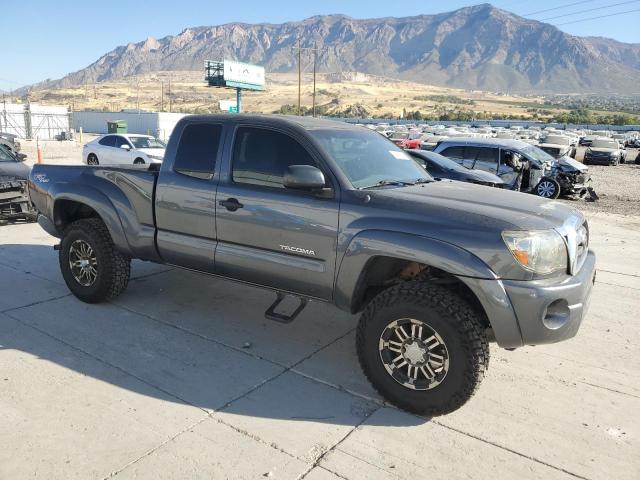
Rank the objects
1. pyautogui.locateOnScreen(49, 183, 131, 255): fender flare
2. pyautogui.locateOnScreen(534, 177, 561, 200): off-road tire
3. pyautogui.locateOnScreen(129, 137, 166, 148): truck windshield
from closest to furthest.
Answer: pyautogui.locateOnScreen(49, 183, 131, 255): fender flare → pyautogui.locateOnScreen(534, 177, 561, 200): off-road tire → pyautogui.locateOnScreen(129, 137, 166, 148): truck windshield

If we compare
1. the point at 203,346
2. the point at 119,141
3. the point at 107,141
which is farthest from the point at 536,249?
the point at 107,141

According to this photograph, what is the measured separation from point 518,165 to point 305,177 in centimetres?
1127

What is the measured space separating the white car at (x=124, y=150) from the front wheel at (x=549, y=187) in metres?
11.4

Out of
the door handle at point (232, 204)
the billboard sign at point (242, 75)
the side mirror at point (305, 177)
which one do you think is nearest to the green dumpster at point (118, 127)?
the billboard sign at point (242, 75)

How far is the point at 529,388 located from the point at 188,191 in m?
3.12

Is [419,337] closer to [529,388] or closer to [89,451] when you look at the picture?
[529,388]

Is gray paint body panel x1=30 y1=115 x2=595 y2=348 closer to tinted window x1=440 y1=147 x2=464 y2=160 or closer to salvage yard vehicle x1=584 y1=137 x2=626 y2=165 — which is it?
tinted window x1=440 y1=147 x2=464 y2=160

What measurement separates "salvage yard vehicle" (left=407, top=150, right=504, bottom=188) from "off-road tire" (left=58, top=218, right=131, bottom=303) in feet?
23.6

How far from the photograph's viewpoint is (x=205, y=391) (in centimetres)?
376

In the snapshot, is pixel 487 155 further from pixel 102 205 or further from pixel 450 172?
pixel 102 205

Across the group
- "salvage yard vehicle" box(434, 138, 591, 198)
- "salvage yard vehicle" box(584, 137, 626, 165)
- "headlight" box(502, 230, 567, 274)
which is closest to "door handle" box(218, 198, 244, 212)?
"headlight" box(502, 230, 567, 274)

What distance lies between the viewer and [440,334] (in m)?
3.38

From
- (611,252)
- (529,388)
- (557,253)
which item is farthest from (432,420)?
(611,252)

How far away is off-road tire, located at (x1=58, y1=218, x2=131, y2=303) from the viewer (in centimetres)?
512
